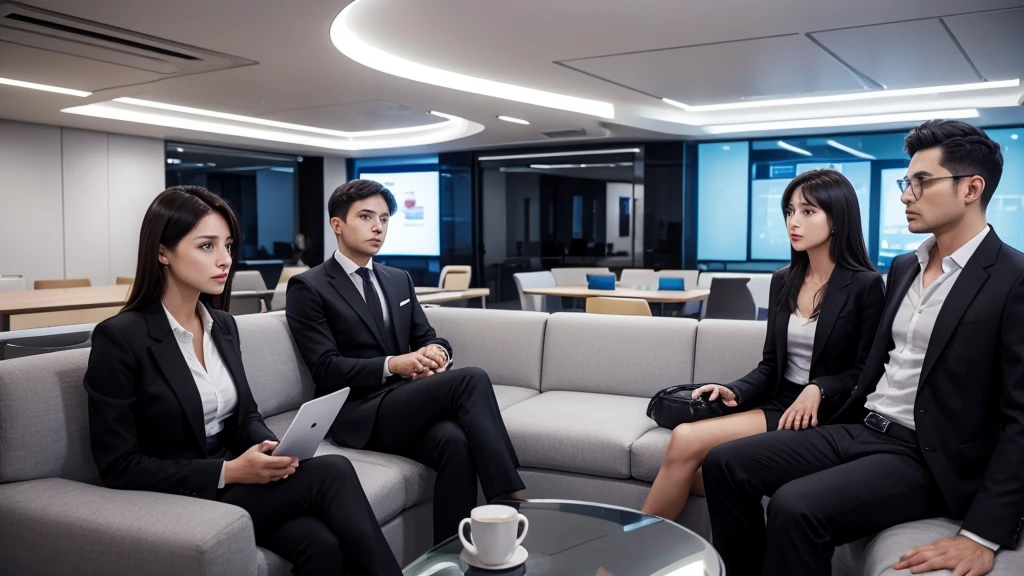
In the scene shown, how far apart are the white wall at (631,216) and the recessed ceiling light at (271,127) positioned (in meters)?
2.61

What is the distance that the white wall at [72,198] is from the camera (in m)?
9.35

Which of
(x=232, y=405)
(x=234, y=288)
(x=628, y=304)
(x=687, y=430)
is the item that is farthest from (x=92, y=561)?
(x=234, y=288)

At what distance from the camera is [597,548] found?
2.03 m

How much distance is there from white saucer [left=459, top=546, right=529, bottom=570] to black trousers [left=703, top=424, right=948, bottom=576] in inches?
29.0

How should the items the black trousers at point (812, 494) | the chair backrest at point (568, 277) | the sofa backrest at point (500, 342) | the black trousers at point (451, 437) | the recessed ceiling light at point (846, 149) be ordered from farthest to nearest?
the recessed ceiling light at point (846, 149) → the chair backrest at point (568, 277) → the sofa backrest at point (500, 342) → the black trousers at point (451, 437) → the black trousers at point (812, 494)

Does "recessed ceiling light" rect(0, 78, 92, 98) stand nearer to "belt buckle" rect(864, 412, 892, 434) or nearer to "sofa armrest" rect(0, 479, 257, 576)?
"sofa armrest" rect(0, 479, 257, 576)

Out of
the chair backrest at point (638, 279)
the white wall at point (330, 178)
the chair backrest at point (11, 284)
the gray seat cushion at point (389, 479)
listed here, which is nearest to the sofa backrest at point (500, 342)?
the gray seat cushion at point (389, 479)

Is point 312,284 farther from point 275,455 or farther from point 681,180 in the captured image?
point 681,180

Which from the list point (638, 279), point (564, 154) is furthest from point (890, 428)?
point (564, 154)

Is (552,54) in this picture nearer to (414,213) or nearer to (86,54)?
(86,54)

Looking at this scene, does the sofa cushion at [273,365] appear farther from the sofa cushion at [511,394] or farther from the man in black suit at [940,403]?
the man in black suit at [940,403]

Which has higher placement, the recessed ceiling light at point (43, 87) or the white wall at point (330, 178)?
the recessed ceiling light at point (43, 87)

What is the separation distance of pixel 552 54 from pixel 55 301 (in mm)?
4424

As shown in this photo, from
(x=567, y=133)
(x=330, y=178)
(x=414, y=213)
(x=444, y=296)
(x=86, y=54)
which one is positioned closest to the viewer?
(x=86, y=54)
